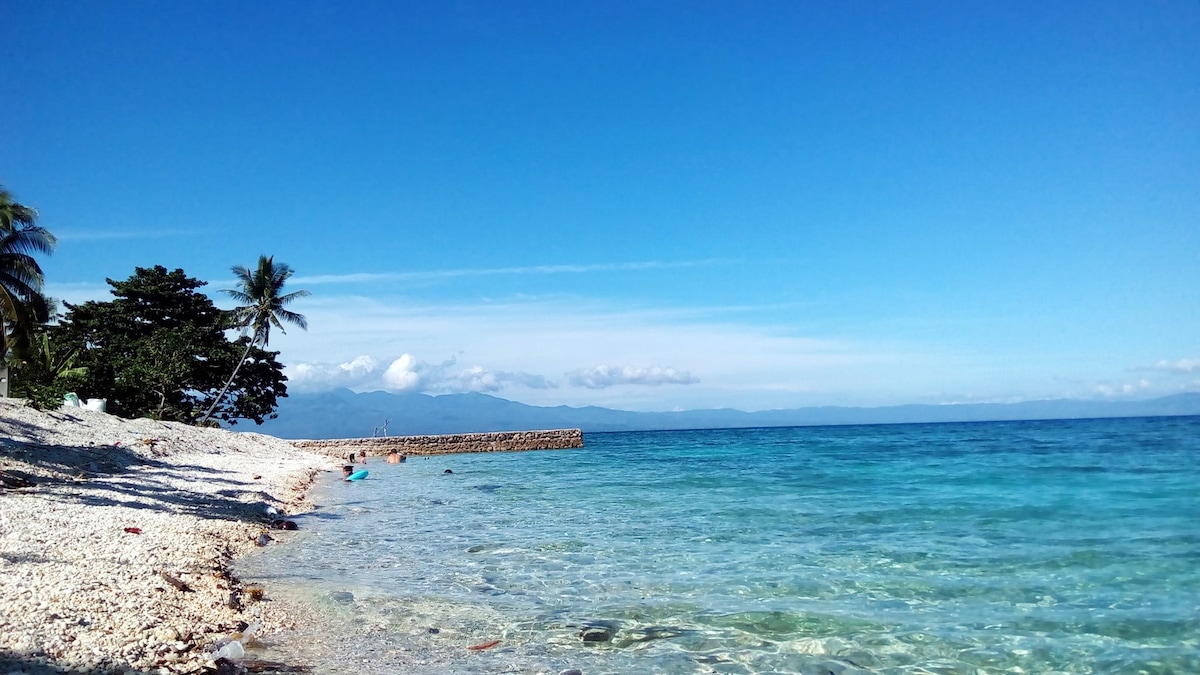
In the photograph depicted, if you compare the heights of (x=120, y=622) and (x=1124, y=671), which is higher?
(x=120, y=622)

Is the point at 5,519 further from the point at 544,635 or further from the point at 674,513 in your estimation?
the point at 674,513

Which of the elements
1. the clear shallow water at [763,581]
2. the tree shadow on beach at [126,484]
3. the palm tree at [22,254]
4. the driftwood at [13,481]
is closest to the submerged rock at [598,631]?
the clear shallow water at [763,581]

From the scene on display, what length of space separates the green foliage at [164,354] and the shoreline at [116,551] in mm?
17251

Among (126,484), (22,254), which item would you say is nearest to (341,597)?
(126,484)

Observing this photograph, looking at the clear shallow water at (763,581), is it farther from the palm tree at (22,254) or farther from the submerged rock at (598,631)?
the palm tree at (22,254)

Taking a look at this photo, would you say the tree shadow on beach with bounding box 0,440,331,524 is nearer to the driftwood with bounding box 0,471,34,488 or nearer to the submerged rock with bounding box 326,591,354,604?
the driftwood with bounding box 0,471,34,488

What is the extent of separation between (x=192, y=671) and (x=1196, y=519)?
1745cm

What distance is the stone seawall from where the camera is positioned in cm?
5142

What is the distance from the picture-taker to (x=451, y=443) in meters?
58.2

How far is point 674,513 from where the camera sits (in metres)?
17.5

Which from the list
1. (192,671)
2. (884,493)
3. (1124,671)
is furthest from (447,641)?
(884,493)

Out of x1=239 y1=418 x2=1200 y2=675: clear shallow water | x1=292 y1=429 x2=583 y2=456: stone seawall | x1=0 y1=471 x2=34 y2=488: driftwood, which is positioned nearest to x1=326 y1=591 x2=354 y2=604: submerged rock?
x1=239 y1=418 x2=1200 y2=675: clear shallow water

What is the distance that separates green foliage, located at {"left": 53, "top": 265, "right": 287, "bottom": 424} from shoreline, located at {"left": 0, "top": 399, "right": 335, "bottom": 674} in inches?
679

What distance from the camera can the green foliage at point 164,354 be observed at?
37.9m
